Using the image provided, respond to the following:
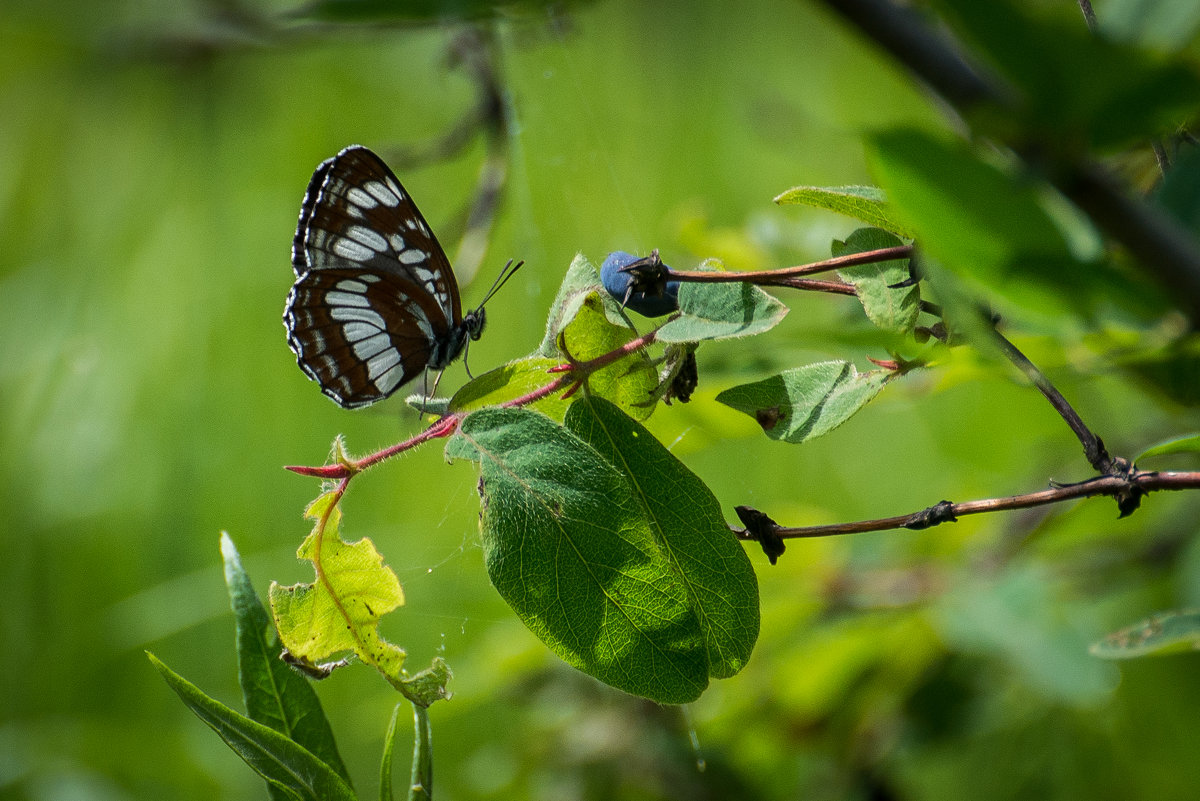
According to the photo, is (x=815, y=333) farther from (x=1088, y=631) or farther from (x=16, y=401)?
(x=16, y=401)

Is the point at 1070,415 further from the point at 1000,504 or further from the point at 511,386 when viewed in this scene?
the point at 511,386

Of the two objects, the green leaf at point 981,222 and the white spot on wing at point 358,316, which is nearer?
the green leaf at point 981,222

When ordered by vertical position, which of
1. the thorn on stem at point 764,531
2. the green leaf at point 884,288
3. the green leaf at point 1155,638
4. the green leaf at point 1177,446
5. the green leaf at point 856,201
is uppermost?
the green leaf at point 856,201

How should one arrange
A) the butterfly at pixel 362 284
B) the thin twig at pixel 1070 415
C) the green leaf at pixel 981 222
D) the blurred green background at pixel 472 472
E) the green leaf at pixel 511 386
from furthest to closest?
the blurred green background at pixel 472 472
the butterfly at pixel 362 284
the green leaf at pixel 511 386
the thin twig at pixel 1070 415
the green leaf at pixel 981 222

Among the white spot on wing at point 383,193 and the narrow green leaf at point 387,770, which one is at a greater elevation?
the white spot on wing at point 383,193

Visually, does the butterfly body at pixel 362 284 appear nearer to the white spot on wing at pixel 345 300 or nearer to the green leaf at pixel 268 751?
the white spot on wing at pixel 345 300

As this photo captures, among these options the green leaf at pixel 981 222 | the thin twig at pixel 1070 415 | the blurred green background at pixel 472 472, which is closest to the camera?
the green leaf at pixel 981 222

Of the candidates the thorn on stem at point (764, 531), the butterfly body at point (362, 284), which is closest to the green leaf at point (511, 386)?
the thorn on stem at point (764, 531)
